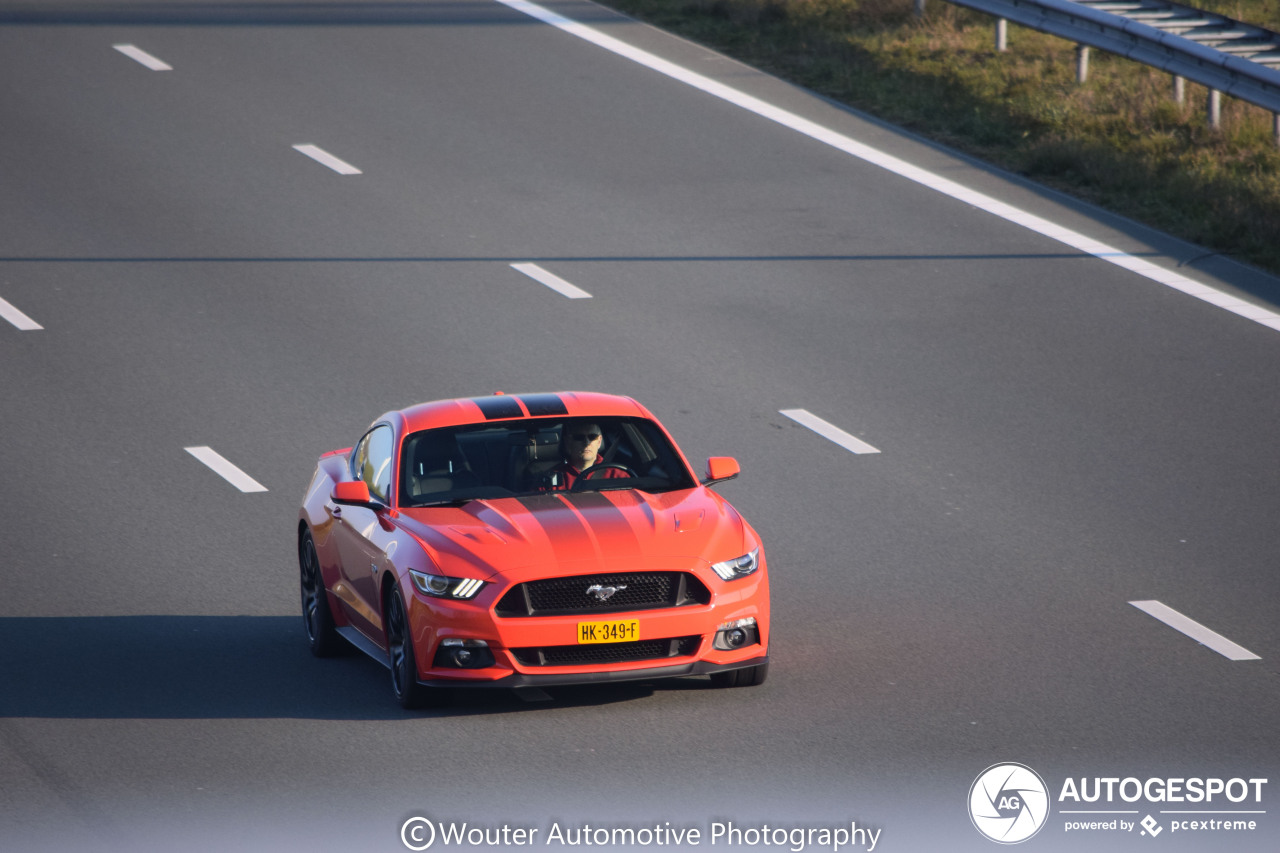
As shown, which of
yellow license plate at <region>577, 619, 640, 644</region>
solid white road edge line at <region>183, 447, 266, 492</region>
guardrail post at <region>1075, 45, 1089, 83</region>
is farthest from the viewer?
guardrail post at <region>1075, 45, 1089, 83</region>

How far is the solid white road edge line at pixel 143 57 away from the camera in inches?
1077

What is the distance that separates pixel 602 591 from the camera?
9875mm

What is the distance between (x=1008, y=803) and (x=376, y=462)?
174 inches

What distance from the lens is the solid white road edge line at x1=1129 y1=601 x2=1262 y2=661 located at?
10945 millimetres

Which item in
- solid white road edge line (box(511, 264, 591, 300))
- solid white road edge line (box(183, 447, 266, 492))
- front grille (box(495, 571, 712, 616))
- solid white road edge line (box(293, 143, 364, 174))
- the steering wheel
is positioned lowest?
solid white road edge line (box(183, 447, 266, 492))

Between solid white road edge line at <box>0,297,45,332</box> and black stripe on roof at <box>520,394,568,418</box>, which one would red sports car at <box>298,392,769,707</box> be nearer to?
black stripe on roof at <box>520,394,568,418</box>

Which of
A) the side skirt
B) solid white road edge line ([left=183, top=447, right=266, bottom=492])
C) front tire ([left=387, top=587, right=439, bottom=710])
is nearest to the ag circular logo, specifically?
front tire ([left=387, top=587, right=439, bottom=710])

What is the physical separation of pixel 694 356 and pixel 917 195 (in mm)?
5402

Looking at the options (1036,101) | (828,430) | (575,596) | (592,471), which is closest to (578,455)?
(592,471)

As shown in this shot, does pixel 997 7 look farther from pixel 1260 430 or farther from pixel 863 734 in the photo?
pixel 863 734

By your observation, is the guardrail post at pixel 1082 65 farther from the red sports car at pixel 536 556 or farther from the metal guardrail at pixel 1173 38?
the red sports car at pixel 536 556

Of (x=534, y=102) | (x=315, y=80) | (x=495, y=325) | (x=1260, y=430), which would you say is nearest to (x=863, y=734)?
(x=1260, y=430)

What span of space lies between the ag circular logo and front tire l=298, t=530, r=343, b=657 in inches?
163

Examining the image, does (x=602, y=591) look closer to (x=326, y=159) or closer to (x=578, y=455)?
(x=578, y=455)
